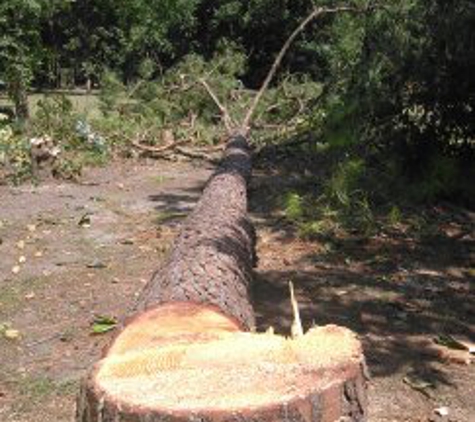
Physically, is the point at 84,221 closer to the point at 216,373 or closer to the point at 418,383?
the point at 418,383

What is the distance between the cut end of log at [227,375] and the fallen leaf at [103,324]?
2019mm

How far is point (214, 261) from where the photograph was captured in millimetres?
4199

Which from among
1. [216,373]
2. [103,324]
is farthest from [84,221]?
[216,373]

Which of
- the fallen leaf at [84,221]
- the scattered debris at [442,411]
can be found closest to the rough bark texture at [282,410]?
the scattered debris at [442,411]

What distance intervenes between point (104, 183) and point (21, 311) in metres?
4.60

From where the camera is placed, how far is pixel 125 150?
11.3 meters

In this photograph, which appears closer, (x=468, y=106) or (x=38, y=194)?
(x=468, y=106)

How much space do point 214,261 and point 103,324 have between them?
102 centimetres

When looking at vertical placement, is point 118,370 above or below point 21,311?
above

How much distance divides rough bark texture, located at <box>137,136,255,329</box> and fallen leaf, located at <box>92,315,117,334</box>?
24.7 inches

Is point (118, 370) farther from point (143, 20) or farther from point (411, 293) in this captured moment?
point (143, 20)

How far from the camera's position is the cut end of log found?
7.09ft

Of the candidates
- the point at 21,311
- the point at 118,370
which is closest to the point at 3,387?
the point at 21,311

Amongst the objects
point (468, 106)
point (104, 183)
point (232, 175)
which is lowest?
point (104, 183)
